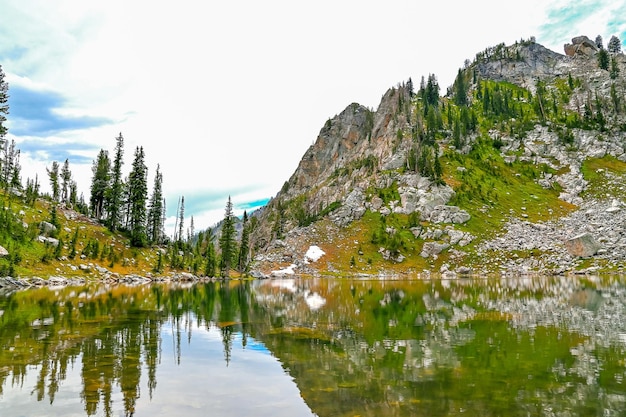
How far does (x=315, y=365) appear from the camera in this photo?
17891mm

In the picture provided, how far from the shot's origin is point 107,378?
49.3 feet

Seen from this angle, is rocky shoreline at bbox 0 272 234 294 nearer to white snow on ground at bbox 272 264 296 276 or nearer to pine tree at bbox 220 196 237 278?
pine tree at bbox 220 196 237 278

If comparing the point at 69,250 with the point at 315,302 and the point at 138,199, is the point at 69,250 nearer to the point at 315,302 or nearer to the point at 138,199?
the point at 138,199

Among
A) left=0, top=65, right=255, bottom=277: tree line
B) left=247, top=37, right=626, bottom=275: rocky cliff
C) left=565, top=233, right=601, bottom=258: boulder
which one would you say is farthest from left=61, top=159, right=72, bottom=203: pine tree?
left=565, top=233, right=601, bottom=258: boulder

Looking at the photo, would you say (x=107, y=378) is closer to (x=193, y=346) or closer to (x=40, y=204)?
(x=193, y=346)

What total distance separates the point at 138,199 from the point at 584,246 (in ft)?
407

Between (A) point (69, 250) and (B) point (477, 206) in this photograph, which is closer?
(A) point (69, 250)

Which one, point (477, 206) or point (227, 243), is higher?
point (477, 206)

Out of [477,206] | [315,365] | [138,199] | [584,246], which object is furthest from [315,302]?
[477,206]

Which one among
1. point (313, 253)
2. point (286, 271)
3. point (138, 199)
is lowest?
point (286, 271)

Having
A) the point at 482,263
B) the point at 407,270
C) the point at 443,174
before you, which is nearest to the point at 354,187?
the point at 443,174

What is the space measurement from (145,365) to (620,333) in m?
26.7

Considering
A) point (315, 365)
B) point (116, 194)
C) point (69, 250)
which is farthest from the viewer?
point (116, 194)

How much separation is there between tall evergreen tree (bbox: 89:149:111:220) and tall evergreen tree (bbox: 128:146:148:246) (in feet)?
22.2
